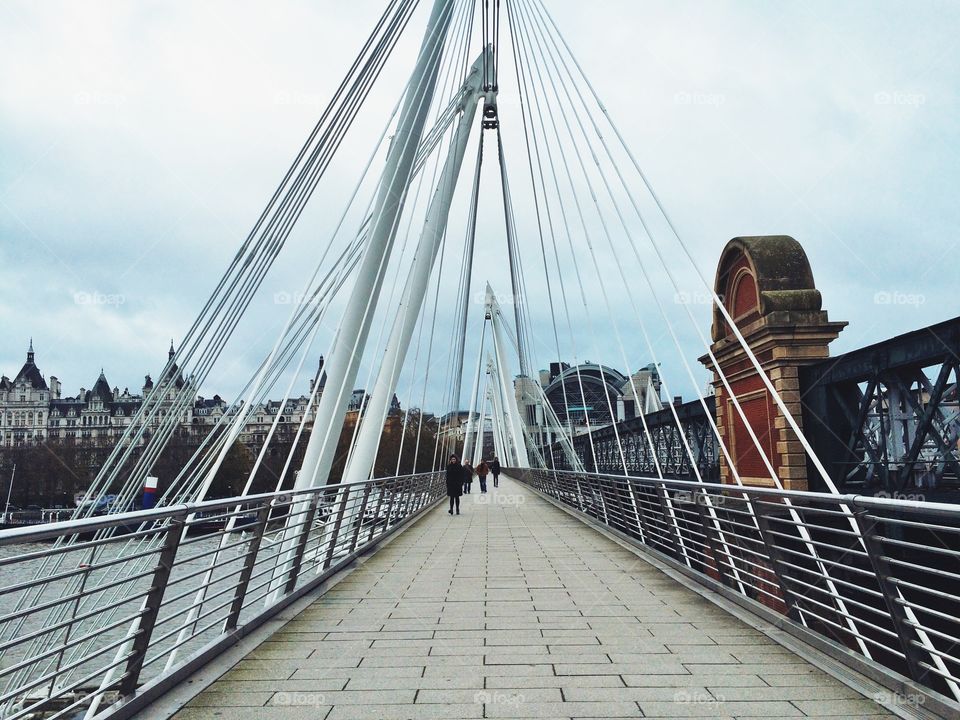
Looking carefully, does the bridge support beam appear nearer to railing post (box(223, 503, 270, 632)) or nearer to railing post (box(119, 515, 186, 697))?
railing post (box(223, 503, 270, 632))

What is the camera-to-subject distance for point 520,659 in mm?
4848

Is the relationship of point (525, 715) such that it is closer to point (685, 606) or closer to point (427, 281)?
point (685, 606)

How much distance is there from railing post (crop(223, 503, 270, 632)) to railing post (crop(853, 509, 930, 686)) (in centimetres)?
399

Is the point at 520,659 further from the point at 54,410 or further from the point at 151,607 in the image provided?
the point at 54,410

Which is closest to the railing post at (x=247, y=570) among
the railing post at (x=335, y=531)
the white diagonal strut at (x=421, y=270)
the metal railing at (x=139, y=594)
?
the metal railing at (x=139, y=594)

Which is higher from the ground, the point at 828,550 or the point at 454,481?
the point at 454,481

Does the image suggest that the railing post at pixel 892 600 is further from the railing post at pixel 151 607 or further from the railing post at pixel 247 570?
the railing post at pixel 247 570

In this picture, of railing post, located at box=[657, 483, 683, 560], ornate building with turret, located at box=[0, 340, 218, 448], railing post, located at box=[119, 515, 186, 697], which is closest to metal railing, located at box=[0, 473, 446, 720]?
railing post, located at box=[119, 515, 186, 697]

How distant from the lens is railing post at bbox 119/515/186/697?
4.01 m

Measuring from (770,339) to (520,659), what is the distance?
919cm

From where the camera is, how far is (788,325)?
1241 centimetres

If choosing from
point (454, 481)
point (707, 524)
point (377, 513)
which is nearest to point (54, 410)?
point (454, 481)

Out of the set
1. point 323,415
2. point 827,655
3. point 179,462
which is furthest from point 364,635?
point 179,462

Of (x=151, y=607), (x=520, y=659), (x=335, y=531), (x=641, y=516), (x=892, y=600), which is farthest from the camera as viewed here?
(x=641, y=516)
